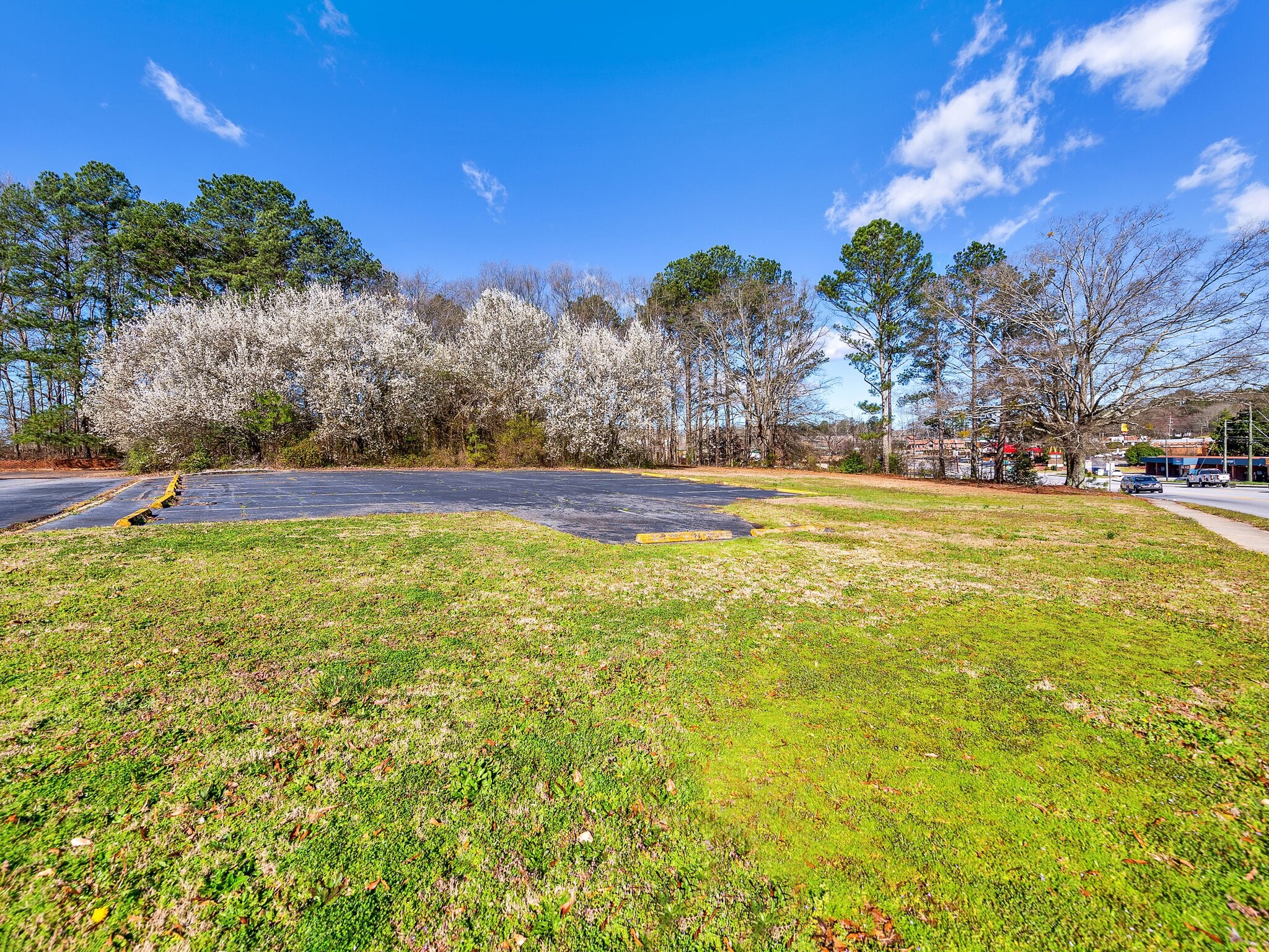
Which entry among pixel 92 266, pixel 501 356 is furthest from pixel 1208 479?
pixel 92 266

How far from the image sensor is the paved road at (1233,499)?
12.9m

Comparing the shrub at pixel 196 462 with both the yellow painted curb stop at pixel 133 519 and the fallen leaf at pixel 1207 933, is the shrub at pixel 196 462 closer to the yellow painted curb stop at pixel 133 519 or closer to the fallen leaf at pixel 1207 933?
the yellow painted curb stop at pixel 133 519

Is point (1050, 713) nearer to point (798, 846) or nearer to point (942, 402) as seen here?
point (798, 846)

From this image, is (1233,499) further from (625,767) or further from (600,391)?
(625,767)

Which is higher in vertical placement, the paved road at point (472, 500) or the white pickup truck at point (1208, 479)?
the paved road at point (472, 500)

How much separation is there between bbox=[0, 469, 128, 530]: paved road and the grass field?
640cm

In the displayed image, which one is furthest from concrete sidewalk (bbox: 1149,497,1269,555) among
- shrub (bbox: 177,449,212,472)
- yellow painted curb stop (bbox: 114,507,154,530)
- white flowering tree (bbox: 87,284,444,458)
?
shrub (bbox: 177,449,212,472)

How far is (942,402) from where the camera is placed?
59.1ft

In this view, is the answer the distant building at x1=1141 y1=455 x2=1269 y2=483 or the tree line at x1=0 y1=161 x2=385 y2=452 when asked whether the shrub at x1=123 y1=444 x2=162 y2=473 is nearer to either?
the tree line at x1=0 y1=161 x2=385 y2=452

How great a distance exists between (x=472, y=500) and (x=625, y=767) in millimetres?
10180

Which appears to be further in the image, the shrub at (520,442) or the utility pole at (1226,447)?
the utility pole at (1226,447)

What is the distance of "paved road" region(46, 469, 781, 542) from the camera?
806 cm

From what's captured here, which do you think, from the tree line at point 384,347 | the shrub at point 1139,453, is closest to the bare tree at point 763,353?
the tree line at point 384,347

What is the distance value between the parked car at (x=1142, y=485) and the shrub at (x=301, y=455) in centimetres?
3742
